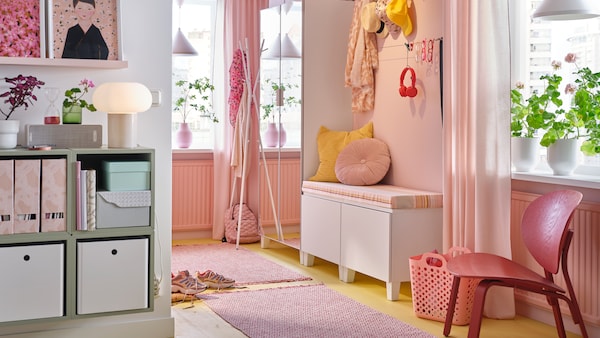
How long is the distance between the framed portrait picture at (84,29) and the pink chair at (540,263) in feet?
6.10

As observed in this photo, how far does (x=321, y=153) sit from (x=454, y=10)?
5.39ft

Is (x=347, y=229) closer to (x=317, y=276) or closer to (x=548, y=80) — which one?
(x=317, y=276)

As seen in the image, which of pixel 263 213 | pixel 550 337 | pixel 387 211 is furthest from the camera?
pixel 263 213

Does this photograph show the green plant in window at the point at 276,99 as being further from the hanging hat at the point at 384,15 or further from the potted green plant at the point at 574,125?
the potted green plant at the point at 574,125

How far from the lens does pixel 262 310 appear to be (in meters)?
4.51

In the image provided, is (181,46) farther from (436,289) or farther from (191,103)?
(436,289)

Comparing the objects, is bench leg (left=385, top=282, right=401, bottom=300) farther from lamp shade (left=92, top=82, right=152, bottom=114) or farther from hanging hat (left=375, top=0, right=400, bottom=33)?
lamp shade (left=92, top=82, right=152, bottom=114)

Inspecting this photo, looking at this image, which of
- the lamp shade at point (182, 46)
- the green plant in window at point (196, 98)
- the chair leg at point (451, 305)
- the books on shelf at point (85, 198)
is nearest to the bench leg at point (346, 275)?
the chair leg at point (451, 305)

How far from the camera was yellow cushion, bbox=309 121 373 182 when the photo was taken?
5.67m

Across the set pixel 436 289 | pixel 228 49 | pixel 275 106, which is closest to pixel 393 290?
pixel 436 289

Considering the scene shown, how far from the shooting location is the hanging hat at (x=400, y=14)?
5177mm

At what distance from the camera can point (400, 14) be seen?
5180 millimetres

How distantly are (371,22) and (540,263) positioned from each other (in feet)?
7.37

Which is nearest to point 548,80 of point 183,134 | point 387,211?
point 387,211
